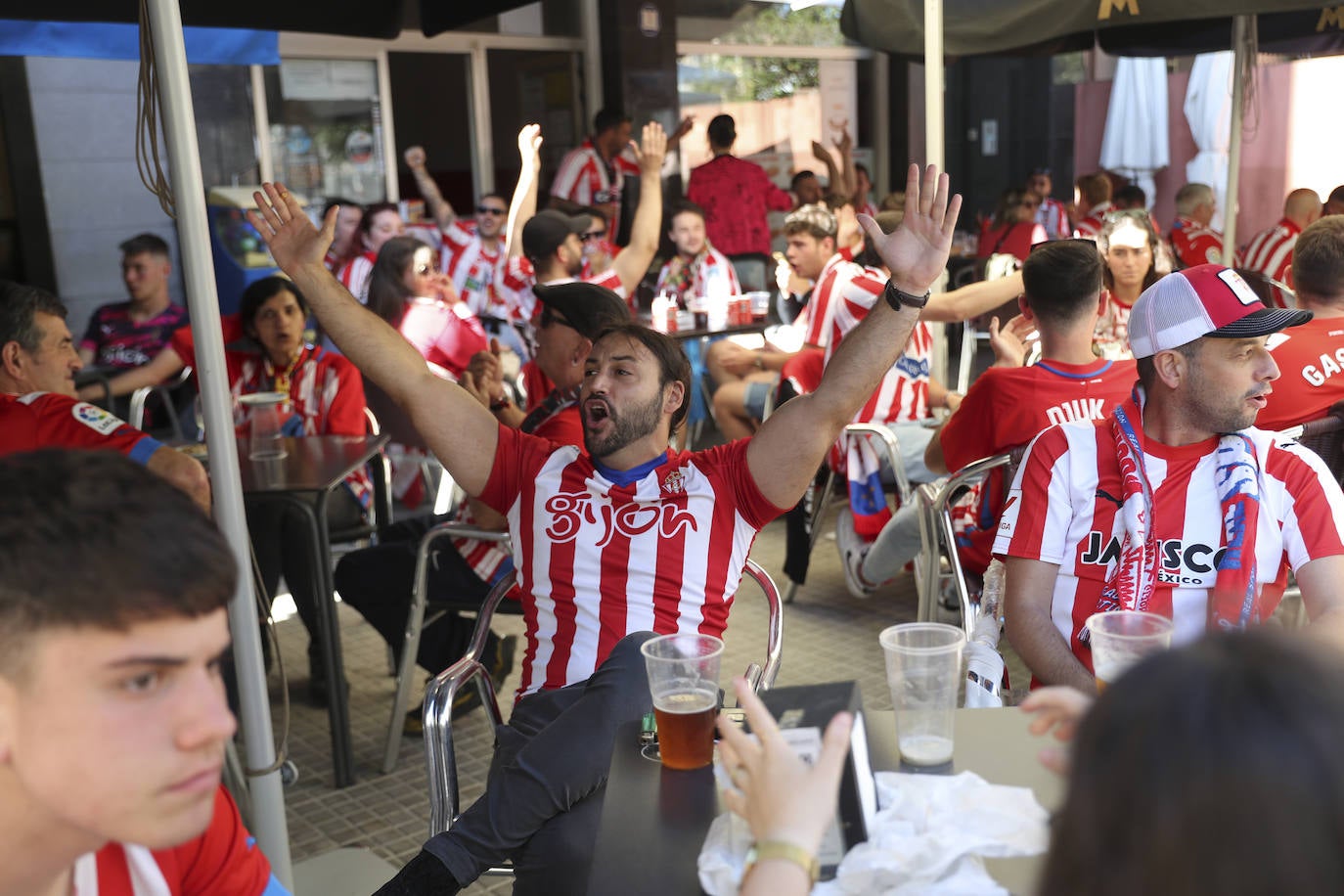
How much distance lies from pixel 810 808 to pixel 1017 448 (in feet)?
7.08

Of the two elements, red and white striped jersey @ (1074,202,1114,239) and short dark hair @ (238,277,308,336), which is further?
red and white striped jersey @ (1074,202,1114,239)

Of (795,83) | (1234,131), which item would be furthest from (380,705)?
(795,83)

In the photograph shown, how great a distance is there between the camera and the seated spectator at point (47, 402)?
9.26 feet

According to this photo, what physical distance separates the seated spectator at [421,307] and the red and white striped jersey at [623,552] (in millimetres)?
2636

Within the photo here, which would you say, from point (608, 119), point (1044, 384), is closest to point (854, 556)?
point (1044, 384)

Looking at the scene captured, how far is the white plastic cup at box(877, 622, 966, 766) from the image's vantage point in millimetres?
1485

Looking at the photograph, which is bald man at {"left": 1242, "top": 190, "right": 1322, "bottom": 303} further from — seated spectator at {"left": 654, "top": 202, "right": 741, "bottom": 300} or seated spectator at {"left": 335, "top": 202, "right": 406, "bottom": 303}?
seated spectator at {"left": 335, "top": 202, "right": 406, "bottom": 303}

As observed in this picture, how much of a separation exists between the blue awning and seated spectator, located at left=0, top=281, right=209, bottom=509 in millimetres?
1463

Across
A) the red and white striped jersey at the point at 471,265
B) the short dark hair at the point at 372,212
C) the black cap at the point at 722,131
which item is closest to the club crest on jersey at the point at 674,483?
the red and white striped jersey at the point at 471,265

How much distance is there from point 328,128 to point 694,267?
4082mm

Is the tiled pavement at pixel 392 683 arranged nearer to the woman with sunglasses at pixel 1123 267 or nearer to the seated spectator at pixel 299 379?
the seated spectator at pixel 299 379

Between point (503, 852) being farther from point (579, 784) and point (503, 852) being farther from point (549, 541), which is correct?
point (549, 541)

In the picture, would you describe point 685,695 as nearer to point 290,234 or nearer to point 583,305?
point 290,234

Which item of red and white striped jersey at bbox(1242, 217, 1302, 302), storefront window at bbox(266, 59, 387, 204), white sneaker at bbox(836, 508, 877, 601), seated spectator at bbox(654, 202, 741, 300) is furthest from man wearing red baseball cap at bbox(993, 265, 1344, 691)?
storefront window at bbox(266, 59, 387, 204)
